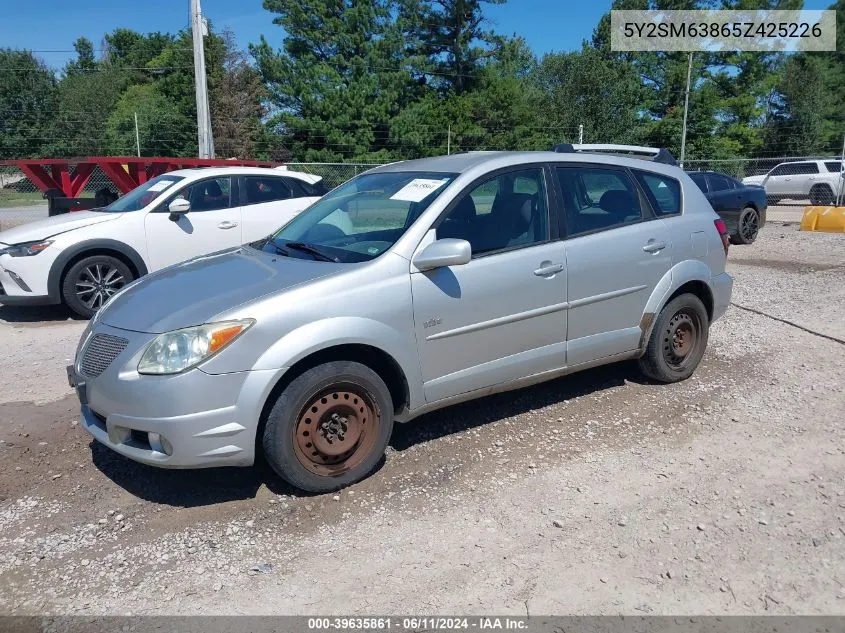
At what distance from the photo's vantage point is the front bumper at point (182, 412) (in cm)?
348

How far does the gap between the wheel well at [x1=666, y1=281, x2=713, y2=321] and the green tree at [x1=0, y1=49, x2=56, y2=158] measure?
48.0 m

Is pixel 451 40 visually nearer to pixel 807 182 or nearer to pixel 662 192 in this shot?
pixel 807 182

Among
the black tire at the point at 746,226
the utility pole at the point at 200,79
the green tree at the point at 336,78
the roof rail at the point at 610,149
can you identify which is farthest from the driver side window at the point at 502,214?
the green tree at the point at 336,78

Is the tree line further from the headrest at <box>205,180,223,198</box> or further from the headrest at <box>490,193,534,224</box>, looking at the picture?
the headrest at <box>490,193,534,224</box>

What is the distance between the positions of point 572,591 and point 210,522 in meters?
1.85

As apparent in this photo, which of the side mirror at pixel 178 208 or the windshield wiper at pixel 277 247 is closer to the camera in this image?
the windshield wiper at pixel 277 247

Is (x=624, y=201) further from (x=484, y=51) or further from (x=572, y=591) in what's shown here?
(x=484, y=51)

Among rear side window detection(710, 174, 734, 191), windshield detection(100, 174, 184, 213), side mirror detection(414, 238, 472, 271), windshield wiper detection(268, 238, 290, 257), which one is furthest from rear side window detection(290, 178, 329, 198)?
rear side window detection(710, 174, 734, 191)

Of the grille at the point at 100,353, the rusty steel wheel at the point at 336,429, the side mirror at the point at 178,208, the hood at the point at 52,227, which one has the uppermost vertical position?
the side mirror at the point at 178,208

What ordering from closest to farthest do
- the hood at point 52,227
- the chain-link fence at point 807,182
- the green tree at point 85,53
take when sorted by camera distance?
the hood at point 52,227, the chain-link fence at point 807,182, the green tree at point 85,53

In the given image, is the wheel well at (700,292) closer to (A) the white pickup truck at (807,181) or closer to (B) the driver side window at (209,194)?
(B) the driver side window at (209,194)

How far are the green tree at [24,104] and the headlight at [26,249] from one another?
43012 millimetres

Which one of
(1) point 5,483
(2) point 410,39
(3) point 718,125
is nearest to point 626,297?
(1) point 5,483

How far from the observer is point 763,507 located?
3781 mm
